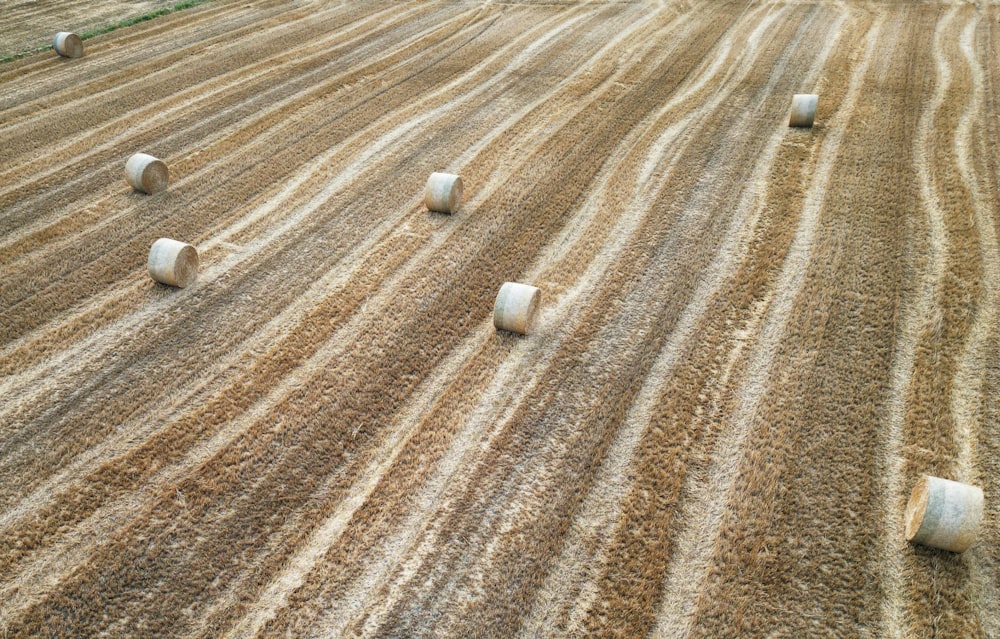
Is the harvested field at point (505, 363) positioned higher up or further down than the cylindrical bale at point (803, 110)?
further down

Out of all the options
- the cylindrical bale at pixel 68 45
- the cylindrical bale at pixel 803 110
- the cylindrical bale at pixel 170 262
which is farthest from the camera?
the cylindrical bale at pixel 68 45

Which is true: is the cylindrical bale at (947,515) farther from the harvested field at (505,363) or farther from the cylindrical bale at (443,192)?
the cylindrical bale at (443,192)

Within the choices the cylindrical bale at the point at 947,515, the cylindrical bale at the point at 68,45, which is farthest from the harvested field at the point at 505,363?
the cylindrical bale at the point at 68,45

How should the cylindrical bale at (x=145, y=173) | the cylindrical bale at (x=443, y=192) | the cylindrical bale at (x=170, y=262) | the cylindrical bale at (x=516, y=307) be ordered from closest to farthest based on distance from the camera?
the cylindrical bale at (x=516, y=307), the cylindrical bale at (x=170, y=262), the cylindrical bale at (x=443, y=192), the cylindrical bale at (x=145, y=173)

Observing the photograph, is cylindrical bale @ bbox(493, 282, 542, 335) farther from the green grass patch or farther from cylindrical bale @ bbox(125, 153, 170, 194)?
the green grass patch

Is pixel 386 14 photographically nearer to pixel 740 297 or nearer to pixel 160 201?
pixel 160 201

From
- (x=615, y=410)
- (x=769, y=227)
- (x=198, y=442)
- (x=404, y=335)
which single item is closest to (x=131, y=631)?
(x=198, y=442)

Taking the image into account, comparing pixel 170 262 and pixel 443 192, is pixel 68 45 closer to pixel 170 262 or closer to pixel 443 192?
pixel 170 262
